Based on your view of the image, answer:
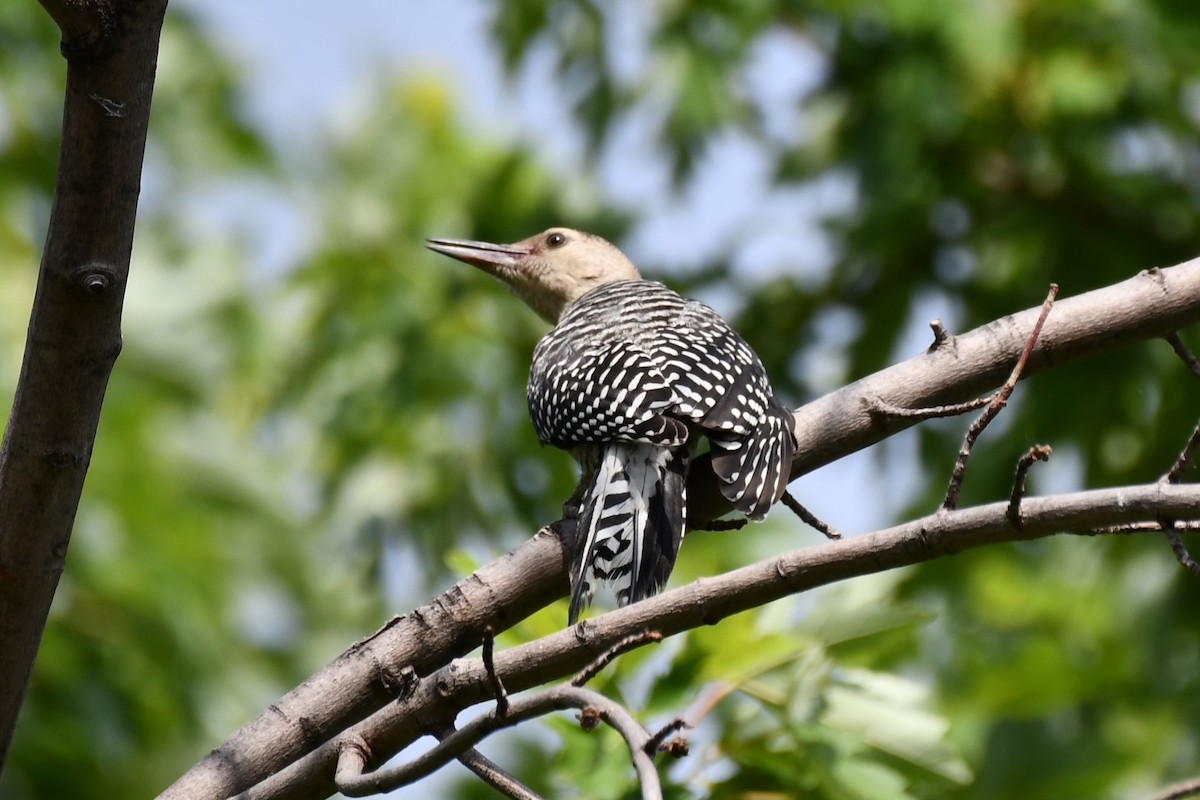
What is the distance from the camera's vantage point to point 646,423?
3.48 meters

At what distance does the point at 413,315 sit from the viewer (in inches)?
251

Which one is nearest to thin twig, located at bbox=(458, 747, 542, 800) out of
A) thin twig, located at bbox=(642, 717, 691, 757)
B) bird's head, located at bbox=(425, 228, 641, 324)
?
thin twig, located at bbox=(642, 717, 691, 757)

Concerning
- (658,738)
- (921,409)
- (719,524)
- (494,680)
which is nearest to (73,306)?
(494,680)

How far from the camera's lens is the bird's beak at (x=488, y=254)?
6.08 meters

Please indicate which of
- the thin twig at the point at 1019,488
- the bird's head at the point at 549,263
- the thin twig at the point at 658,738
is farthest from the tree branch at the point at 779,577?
the bird's head at the point at 549,263

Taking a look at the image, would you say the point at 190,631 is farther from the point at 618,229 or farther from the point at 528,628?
the point at 528,628

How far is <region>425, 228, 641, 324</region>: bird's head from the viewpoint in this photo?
6.01 metres

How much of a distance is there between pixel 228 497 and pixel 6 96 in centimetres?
277

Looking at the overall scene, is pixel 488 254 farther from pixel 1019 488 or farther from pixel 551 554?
pixel 1019 488

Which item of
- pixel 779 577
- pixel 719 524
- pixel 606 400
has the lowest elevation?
pixel 779 577

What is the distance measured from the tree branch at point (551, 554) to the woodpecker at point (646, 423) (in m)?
0.11

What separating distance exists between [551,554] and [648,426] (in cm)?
61

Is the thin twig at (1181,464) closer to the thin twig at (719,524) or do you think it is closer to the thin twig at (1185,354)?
the thin twig at (1185,354)

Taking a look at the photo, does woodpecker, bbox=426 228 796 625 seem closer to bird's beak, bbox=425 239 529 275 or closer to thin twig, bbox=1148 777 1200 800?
thin twig, bbox=1148 777 1200 800
